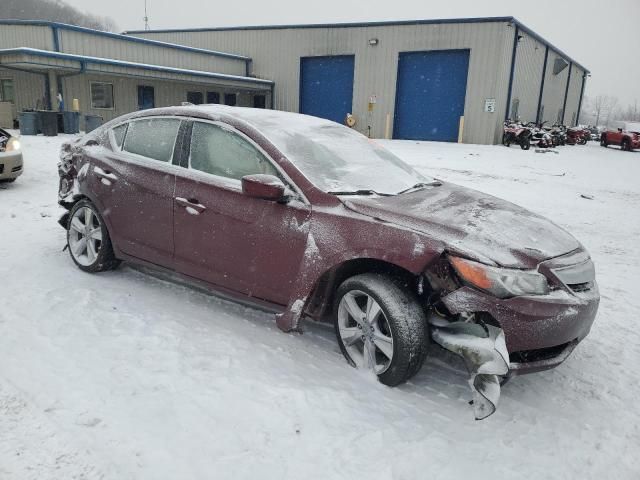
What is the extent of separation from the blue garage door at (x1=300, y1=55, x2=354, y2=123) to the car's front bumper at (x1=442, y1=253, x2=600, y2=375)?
2452cm

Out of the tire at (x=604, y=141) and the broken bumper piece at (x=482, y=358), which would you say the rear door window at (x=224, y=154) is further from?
the tire at (x=604, y=141)

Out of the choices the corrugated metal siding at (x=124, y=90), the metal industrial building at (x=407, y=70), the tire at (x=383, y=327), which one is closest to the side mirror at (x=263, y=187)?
the tire at (x=383, y=327)

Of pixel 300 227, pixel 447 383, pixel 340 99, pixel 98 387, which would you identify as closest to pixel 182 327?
pixel 98 387

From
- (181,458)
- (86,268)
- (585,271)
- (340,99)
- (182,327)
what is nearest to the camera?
(181,458)

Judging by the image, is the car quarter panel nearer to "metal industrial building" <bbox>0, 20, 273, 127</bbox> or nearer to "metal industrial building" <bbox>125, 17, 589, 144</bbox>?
"metal industrial building" <bbox>0, 20, 273, 127</bbox>

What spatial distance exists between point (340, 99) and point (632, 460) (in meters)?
26.0

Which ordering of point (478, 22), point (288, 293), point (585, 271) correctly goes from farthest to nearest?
point (478, 22) < point (288, 293) < point (585, 271)

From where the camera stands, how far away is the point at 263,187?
10.2ft

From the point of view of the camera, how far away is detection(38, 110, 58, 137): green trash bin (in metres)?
17.0

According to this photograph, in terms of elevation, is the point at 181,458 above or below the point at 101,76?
below

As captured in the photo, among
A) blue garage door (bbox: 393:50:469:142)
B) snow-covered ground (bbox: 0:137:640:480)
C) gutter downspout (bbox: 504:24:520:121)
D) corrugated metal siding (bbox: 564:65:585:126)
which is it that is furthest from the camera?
corrugated metal siding (bbox: 564:65:585:126)

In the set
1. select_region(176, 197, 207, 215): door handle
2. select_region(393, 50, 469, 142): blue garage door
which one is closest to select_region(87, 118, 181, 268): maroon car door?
select_region(176, 197, 207, 215): door handle

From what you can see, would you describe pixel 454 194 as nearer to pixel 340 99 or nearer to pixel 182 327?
pixel 182 327

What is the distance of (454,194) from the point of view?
3654mm
